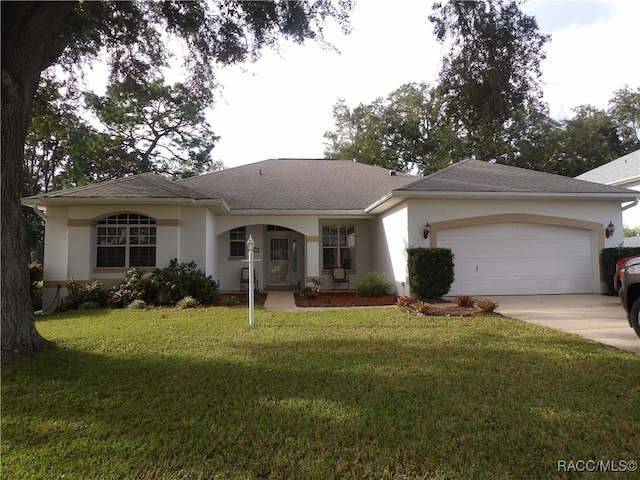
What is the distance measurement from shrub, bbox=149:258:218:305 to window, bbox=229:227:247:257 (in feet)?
12.0

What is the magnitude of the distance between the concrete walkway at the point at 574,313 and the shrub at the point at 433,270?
160 centimetres

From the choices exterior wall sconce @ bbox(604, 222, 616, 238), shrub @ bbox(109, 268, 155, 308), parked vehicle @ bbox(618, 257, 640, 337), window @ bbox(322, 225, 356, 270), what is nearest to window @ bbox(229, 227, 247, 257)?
window @ bbox(322, 225, 356, 270)

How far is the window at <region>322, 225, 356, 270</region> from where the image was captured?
15.3 m

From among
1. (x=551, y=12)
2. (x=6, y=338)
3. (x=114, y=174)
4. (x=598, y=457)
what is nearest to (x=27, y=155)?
(x=114, y=174)

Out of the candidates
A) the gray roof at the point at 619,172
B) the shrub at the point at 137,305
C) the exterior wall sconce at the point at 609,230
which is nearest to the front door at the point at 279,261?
the shrub at the point at 137,305

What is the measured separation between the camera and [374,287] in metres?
12.0

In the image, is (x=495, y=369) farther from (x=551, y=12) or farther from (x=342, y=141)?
(x=342, y=141)

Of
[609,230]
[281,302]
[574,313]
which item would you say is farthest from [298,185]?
[609,230]

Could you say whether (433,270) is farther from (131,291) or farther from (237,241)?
(131,291)

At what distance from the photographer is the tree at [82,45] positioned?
17.3ft

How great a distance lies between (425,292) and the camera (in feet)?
34.4

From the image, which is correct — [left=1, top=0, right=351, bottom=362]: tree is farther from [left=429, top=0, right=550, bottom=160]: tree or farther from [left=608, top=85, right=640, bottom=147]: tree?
[left=608, top=85, right=640, bottom=147]: tree

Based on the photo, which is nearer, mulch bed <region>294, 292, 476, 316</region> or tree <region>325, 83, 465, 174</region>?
mulch bed <region>294, 292, 476, 316</region>

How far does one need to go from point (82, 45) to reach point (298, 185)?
9277 mm
